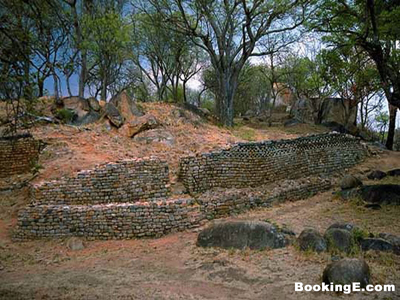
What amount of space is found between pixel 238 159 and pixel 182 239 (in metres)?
4.30

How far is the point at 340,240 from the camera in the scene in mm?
7238

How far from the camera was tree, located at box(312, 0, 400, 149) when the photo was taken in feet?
32.7

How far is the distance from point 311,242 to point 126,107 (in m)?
12.9

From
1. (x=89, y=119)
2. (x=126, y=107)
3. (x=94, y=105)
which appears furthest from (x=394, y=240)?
(x=94, y=105)

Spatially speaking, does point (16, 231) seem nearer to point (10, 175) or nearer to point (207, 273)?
point (10, 175)

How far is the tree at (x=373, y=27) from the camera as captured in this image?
995cm

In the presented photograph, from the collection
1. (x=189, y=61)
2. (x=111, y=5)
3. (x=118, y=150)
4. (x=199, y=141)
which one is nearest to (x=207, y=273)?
(x=118, y=150)

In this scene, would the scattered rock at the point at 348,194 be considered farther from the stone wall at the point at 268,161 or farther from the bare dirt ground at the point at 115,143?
the bare dirt ground at the point at 115,143

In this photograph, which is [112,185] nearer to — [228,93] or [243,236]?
[243,236]

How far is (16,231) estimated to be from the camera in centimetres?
961

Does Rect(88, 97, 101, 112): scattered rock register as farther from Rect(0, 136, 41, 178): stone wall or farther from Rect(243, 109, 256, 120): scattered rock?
Rect(243, 109, 256, 120): scattered rock

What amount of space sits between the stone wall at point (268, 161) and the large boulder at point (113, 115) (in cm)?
586

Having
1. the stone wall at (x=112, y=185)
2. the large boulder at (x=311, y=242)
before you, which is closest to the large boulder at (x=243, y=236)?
the large boulder at (x=311, y=242)

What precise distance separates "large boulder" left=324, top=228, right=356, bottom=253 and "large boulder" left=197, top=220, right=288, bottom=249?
38.5 inches
